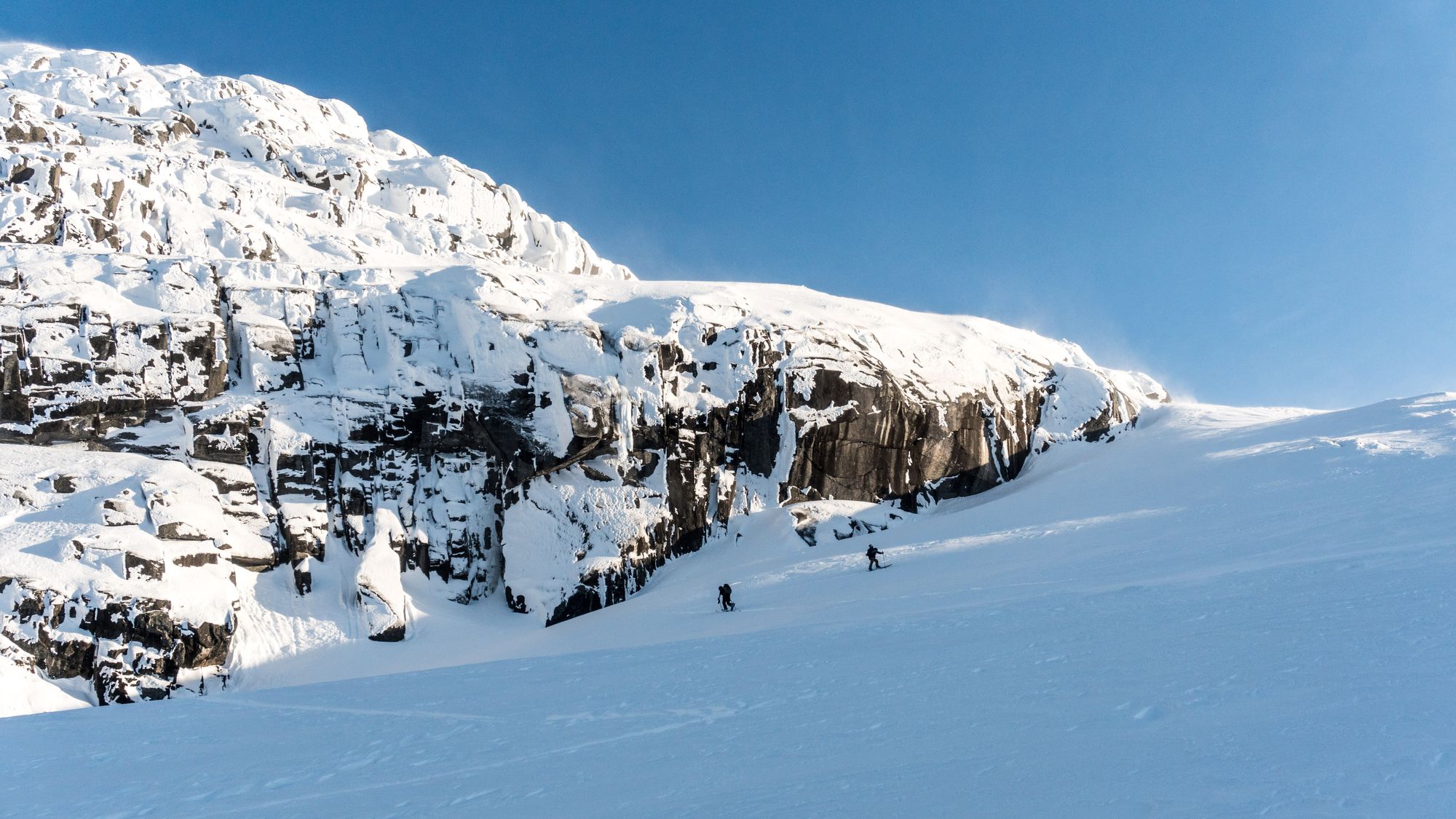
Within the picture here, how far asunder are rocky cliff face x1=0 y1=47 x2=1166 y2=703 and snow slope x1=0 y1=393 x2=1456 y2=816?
13.2m

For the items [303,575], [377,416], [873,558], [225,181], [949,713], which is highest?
[225,181]

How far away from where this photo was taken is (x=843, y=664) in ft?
34.4

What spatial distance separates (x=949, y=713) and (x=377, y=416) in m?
28.8

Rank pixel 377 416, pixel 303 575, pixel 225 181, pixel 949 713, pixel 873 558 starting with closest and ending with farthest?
pixel 949 713 → pixel 873 558 → pixel 303 575 → pixel 377 416 → pixel 225 181

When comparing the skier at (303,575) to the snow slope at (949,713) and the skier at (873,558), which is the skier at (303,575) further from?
the skier at (873,558)

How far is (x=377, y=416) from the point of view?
100.0 feet

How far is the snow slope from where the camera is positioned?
16.7ft

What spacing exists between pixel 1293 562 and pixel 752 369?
80.6ft

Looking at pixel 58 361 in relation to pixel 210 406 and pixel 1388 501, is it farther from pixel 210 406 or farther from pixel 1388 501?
pixel 1388 501

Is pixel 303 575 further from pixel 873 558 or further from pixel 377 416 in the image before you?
pixel 873 558

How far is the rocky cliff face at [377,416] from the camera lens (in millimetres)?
25203

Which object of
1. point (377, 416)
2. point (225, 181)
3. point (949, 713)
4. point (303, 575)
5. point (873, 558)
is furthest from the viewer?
point (225, 181)

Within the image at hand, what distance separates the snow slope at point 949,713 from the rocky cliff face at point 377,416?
1321cm

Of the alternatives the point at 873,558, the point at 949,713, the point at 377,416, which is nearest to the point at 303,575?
the point at 377,416
